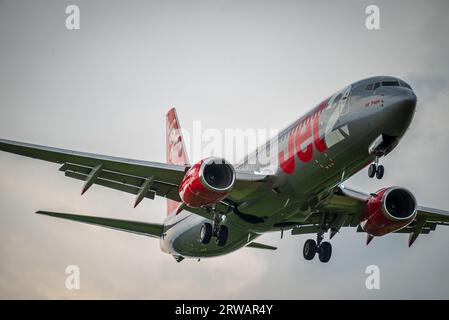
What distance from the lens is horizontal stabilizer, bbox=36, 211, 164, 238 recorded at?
2718 centimetres

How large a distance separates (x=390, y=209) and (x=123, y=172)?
36.2ft

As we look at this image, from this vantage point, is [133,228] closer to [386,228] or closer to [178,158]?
[178,158]

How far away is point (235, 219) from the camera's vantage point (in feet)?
89.9

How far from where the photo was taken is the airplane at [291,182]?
22453 mm

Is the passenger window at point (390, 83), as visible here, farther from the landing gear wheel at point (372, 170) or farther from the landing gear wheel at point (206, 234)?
the landing gear wheel at point (206, 234)

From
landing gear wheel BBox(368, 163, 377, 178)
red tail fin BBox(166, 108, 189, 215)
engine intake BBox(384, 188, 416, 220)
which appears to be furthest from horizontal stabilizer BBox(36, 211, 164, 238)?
landing gear wheel BBox(368, 163, 377, 178)

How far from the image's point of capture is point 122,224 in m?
30.5

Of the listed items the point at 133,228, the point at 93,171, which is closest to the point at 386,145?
the point at 93,171

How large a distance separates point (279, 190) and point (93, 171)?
22.6 feet

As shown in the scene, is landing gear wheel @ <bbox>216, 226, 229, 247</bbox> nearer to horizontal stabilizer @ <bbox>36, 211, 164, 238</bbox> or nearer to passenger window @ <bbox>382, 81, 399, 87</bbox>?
horizontal stabilizer @ <bbox>36, 211, 164, 238</bbox>

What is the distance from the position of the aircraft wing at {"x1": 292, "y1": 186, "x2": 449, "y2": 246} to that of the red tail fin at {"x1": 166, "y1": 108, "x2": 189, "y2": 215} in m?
7.83

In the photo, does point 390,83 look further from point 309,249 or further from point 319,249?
point 309,249

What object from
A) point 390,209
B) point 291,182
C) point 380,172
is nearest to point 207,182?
point 291,182

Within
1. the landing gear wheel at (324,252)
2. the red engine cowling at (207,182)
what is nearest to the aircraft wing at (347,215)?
the landing gear wheel at (324,252)
